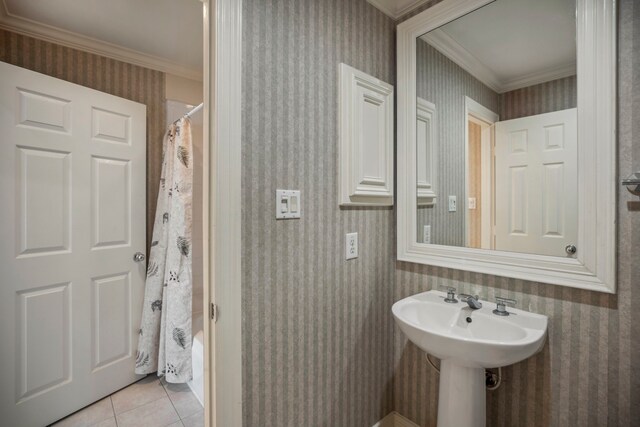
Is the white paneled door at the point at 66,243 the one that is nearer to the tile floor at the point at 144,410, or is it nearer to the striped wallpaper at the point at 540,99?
the tile floor at the point at 144,410

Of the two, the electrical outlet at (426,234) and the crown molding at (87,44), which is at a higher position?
the crown molding at (87,44)

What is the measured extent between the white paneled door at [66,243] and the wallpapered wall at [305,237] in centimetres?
140

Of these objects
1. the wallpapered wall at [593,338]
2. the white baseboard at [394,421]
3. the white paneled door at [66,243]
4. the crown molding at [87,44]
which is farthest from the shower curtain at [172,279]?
the wallpapered wall at [593,338]

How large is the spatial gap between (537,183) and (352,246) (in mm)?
843

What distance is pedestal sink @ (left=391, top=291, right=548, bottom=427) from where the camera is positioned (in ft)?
3.06

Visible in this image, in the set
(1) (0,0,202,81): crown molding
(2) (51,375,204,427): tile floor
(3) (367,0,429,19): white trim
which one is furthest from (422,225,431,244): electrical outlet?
(1) (0,0,202,81): crown molding

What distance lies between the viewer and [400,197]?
157 centimetres

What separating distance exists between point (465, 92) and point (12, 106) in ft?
7.77

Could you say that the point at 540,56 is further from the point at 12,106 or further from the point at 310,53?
the point at 12,106

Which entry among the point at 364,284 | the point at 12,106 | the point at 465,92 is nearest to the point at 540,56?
the point at 465,92

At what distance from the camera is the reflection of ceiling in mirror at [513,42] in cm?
111

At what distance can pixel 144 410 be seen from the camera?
5.73ft

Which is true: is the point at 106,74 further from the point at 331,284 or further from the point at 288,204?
the point at 331,284

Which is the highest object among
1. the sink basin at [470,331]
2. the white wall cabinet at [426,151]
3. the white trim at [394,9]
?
the white trim at [394,9]
